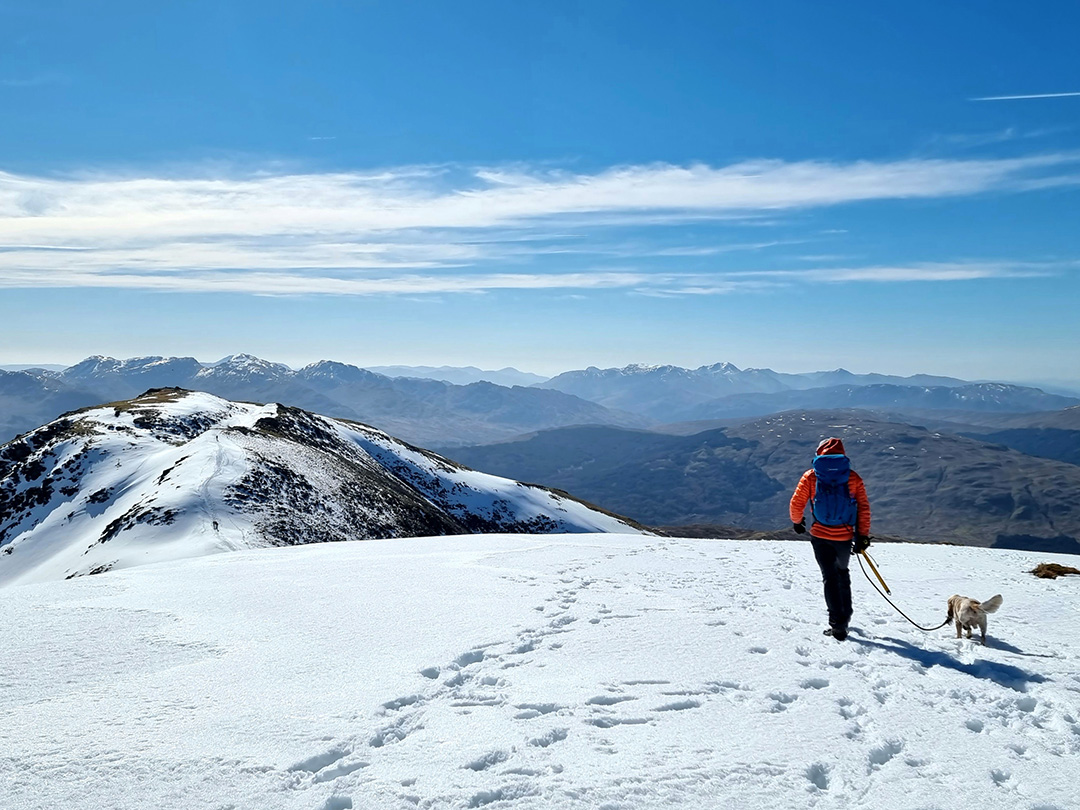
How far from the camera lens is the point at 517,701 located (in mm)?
7012

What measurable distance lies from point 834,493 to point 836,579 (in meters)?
1.42

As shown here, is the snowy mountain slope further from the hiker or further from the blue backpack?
the blue backpack

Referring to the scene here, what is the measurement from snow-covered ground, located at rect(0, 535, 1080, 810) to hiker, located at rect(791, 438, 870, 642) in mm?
703

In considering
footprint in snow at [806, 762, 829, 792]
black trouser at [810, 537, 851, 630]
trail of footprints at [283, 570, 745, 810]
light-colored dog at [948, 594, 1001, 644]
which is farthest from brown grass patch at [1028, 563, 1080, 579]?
footprint in snow at [806, 762, 829, 792]

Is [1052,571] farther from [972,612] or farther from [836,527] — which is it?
[836,527]

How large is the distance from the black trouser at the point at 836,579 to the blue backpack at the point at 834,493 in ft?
1.26

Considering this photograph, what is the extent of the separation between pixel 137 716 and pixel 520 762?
4.07 m

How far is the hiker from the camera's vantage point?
10.1 metres

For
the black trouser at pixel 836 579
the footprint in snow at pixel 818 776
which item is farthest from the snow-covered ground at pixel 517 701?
the black trouser at pixel 836 579

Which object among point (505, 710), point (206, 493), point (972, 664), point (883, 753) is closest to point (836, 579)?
point (972, 664)

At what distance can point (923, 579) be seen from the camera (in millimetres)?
16219

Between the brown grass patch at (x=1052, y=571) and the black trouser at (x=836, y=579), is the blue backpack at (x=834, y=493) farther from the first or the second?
the brown grass patch at (x=1052, y=571)

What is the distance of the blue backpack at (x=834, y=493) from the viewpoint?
33.6 ft

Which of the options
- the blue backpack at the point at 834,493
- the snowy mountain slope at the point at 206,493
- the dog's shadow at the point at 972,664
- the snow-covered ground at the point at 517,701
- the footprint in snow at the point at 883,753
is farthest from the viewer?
the snowy mountain slope at the point at 206,493
